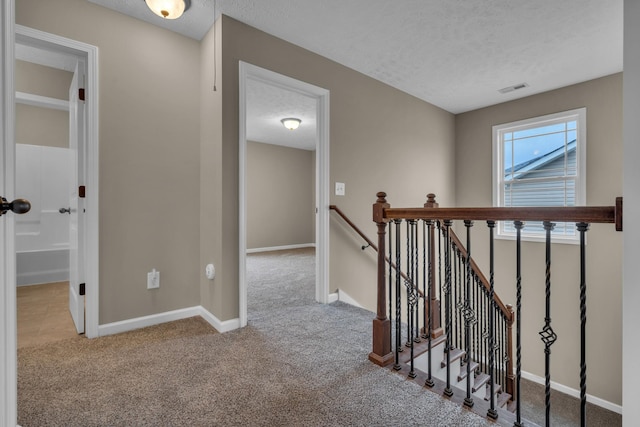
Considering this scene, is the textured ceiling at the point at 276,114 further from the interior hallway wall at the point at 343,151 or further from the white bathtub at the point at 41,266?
the white bathtub at the point at 41,266

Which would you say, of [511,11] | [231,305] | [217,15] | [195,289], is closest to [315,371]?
[231,305]

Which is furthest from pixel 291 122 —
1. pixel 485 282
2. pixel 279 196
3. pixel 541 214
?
pixel 541 214

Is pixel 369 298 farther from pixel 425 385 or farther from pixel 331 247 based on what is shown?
pixel 425 385

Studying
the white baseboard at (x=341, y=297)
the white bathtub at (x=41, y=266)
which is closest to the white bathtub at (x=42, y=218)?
the white bathtub at (x=41, y=266)

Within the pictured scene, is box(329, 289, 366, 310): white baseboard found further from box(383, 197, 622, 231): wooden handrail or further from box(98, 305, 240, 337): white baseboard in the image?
box(383, 197, 622, 231): wooden handrail

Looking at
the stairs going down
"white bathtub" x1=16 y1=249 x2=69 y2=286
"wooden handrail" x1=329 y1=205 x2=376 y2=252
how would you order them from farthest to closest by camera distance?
"white bathtub" x1=16 y1=249 x2=69 y2=286
"wooden handrail" x1=329 y1=205 x2=376 y2=252
the stairs going down

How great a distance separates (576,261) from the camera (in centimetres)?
350

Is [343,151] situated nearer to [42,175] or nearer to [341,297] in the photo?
[341,297]

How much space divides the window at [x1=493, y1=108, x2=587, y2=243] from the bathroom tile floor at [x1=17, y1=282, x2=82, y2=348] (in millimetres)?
4781

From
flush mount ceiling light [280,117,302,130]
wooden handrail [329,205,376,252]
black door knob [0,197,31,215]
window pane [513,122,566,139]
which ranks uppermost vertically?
flush mount ceiling light [280,117,302,130]

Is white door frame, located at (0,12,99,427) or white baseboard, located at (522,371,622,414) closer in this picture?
white door frame, located at (0,12,99,427)

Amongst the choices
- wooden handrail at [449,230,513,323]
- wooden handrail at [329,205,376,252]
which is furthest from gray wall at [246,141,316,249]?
wooden handrail at [449,230,513,323]

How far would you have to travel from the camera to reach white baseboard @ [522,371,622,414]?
325cm

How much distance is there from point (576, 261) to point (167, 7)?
4607mm
